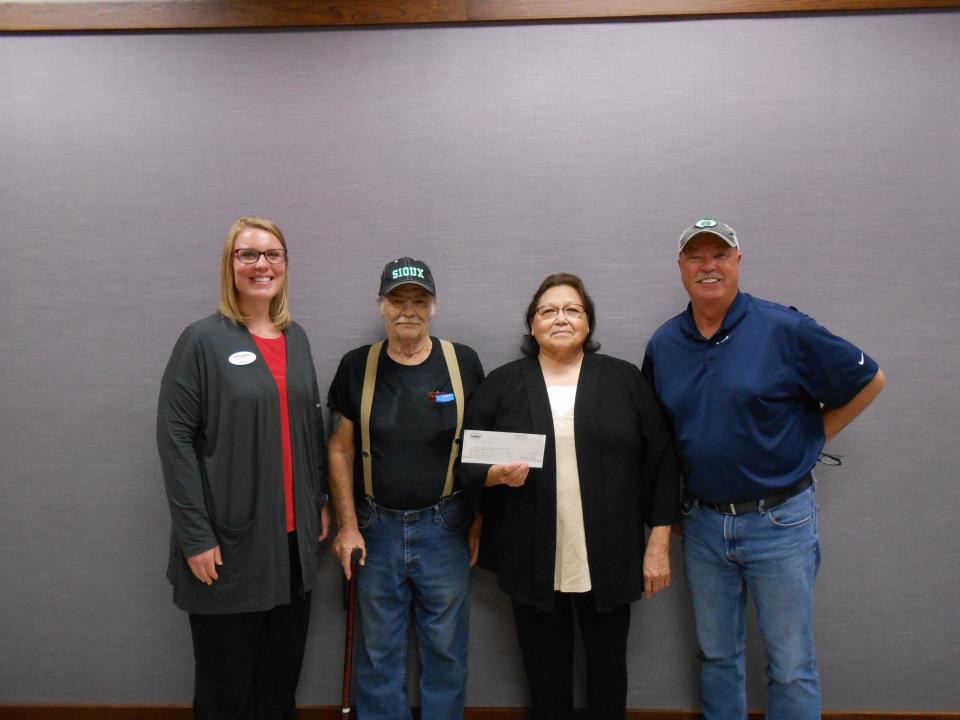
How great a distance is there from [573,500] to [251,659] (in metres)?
1.12

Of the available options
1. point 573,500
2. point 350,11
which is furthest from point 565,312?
point 350,11

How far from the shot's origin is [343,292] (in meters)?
2.13

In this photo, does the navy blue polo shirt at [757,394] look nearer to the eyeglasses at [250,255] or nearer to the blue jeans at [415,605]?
the blue jeans at [415,605]

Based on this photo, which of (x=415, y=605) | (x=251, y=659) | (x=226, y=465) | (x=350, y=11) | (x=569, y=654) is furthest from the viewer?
(x=350, y=11)

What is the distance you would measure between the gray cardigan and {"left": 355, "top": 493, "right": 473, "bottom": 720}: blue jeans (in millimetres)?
326

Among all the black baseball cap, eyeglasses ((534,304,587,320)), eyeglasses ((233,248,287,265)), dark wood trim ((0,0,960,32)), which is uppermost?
dark wood trim ((0,0,960,32))

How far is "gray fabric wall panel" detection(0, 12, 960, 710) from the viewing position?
6.75 ft

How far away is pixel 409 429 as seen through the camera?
1.75 metres

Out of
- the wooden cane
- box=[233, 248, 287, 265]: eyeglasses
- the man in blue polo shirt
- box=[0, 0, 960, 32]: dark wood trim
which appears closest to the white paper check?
the man in blue polo shirt

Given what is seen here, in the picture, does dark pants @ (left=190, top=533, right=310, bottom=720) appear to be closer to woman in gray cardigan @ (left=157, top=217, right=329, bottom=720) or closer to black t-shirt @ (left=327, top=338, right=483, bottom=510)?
woman in gray cardigan @ (left=157, top=217, right=329, bottom=720)

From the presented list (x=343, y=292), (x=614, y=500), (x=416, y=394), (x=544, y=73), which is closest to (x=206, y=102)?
(x=343, y=292)

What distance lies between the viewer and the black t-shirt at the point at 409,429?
1.76m

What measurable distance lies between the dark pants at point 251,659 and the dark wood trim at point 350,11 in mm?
1900

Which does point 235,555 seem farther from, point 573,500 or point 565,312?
point 565,312
